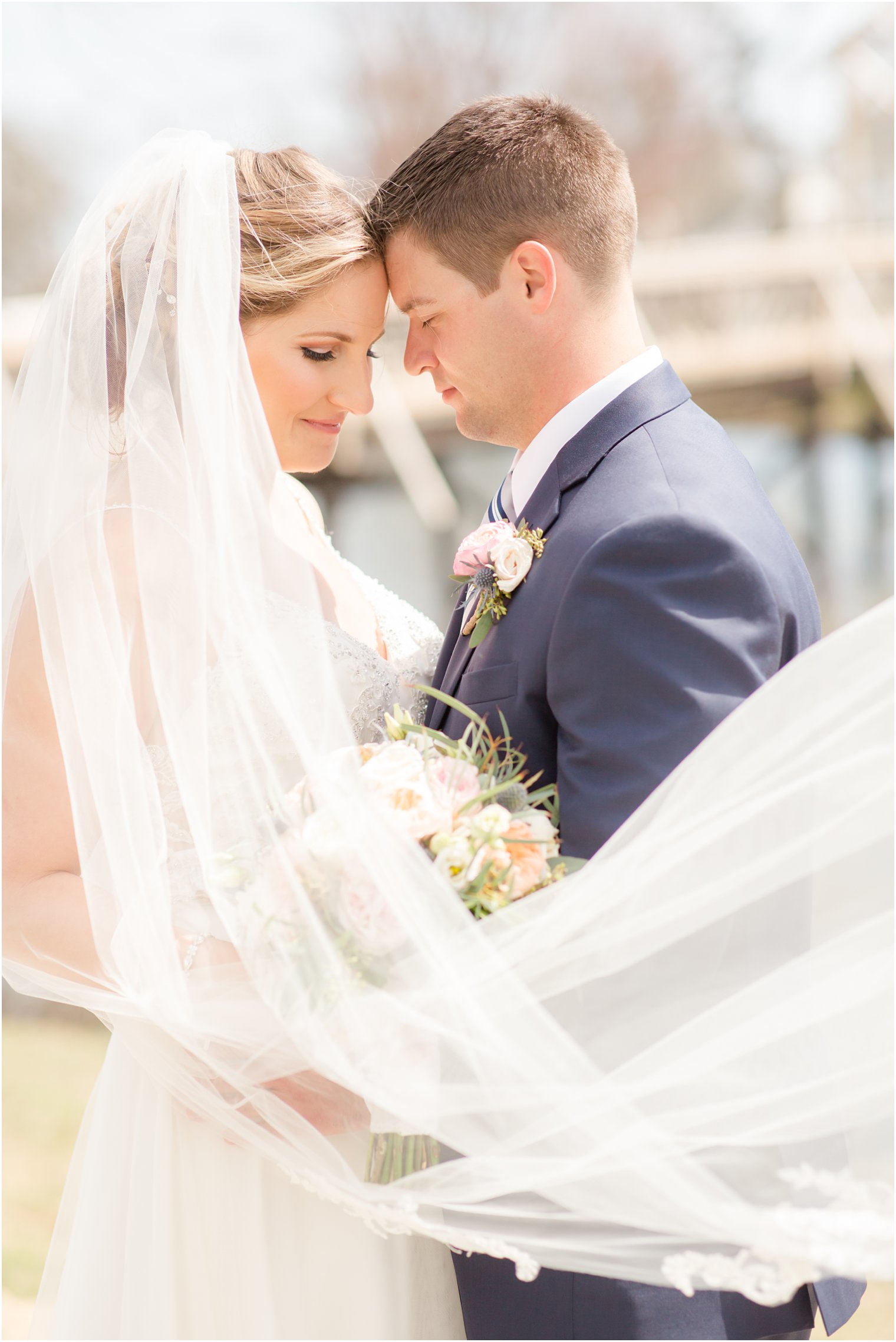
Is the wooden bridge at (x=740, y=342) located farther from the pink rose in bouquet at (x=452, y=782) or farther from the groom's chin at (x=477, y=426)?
the pink rose in bouquet at (x=452, y=782)

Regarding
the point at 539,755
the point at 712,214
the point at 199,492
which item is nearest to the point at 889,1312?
the point at 539,755

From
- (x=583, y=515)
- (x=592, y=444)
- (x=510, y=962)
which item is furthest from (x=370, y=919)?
(x=592, y=444)

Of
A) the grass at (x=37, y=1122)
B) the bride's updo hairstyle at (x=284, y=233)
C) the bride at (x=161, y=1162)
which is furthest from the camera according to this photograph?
the grass at (x=37, y=1122)

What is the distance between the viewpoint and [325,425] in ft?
8.73

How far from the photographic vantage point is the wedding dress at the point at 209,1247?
2.05m

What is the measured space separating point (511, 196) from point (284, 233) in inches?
18.8

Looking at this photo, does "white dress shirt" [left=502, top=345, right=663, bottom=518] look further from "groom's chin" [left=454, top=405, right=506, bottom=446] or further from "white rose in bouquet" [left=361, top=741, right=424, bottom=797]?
"white rose in bouquet" [left=361, top=741, right=424, bottom=797]

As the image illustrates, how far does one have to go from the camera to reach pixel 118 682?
2033 millimetres

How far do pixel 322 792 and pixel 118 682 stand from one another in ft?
1.53

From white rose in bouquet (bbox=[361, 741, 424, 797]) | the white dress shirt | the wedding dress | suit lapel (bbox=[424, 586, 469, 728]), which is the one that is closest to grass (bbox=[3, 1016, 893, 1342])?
the wedding dress

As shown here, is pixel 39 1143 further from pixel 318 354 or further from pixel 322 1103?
pixel 318 354

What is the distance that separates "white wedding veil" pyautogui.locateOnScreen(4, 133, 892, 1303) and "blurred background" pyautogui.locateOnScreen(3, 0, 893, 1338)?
144 centimetres

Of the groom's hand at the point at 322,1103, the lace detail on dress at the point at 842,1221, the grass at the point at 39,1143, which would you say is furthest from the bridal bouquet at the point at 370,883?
the grass at the point at 39,1143

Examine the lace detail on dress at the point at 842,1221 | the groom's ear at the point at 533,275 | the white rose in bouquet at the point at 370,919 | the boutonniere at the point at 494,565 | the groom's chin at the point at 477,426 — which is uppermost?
the groom's ear at the point at 533,275
